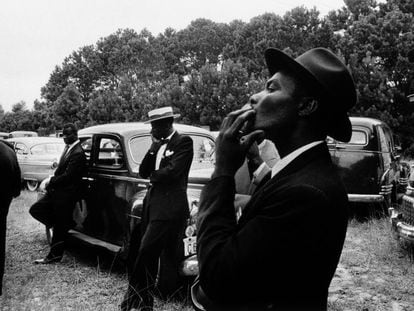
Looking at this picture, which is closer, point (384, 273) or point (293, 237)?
point (293, 237)

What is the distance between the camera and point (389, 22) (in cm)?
2380

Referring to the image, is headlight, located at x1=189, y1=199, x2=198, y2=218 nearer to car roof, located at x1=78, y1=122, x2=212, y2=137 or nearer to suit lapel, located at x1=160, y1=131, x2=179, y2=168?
suit lapel, located at x1=160, y1=131, x2=179, y2=168

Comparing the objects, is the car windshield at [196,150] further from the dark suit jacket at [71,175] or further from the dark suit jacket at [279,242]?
the dark suit jacket at [279,242]

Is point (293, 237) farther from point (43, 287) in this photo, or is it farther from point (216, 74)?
point (216, 74)

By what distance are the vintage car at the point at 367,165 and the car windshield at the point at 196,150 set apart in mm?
3576

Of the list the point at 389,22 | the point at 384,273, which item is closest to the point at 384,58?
the point at 389,22

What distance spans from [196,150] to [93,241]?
2001mm

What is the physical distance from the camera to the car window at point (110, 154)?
20.3ft

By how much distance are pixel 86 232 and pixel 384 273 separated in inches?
170

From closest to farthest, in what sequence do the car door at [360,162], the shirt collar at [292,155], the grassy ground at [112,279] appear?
the shirt collar at [292,155]
the grassy ground at [112,279]
the car door at [360,162]

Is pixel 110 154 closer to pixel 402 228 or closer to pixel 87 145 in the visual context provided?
pixel 87 145

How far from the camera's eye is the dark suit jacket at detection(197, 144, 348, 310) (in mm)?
1244

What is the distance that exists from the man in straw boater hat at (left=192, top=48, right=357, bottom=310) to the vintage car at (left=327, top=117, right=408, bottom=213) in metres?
7.71

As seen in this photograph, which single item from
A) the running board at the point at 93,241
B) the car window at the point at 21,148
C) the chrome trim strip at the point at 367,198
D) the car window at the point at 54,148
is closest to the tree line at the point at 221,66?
the car window at the point at 54,148
